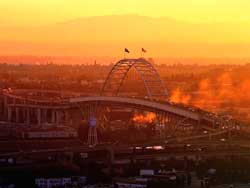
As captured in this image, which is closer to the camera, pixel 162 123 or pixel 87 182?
pixel 87 182

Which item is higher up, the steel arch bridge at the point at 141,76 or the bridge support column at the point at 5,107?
the steel arch bridge at the point at 141,76

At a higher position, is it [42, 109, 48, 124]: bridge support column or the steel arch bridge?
the steel arch bridge

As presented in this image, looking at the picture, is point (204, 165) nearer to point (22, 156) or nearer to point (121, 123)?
point (22, 156)

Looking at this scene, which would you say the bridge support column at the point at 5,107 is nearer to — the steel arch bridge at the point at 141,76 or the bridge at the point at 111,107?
the bridge at the point at 111,107

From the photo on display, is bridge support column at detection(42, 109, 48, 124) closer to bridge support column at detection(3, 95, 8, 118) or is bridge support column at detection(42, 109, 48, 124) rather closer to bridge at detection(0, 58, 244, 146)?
bridge at detection(0, 58, 244, 146)

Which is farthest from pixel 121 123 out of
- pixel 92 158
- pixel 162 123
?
pixel 92 158

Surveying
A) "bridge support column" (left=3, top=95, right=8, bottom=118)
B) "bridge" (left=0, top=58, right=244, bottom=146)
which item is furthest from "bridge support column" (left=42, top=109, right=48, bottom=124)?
"bridge support column" (left=3, top=95, right=8, bottom=118)

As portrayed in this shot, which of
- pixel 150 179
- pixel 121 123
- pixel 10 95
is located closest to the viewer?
pixel 150 179

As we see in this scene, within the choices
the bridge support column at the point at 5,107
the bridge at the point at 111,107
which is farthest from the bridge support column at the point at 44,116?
the bridge support column at the point at 5,107
